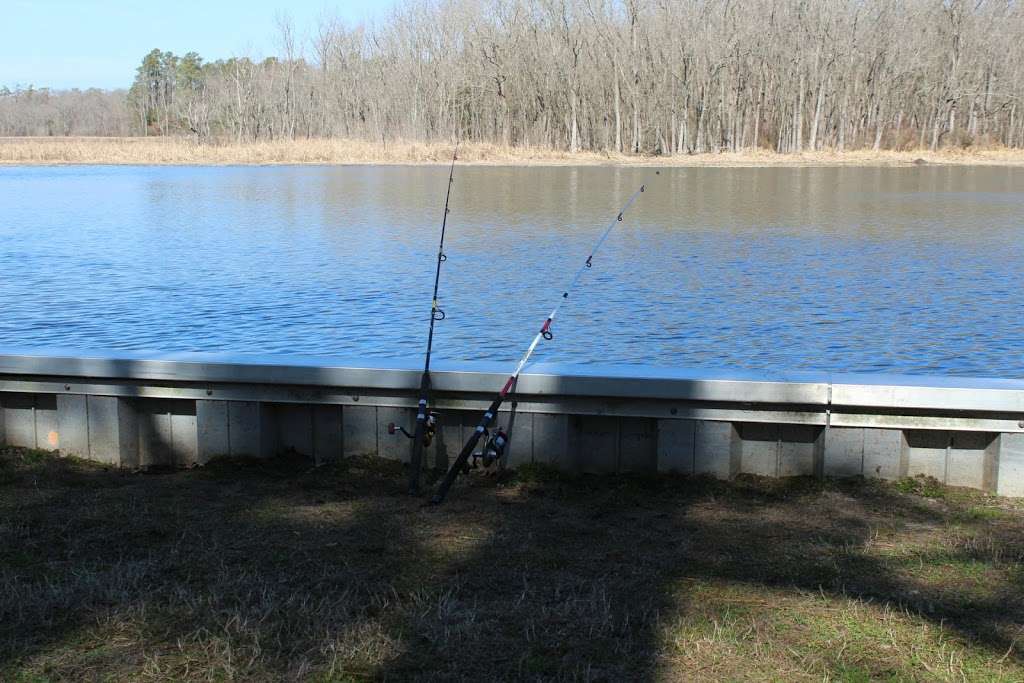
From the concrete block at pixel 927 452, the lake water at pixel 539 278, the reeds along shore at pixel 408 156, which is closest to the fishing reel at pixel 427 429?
the concrete block at pixel 927 452

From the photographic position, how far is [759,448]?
4770mm

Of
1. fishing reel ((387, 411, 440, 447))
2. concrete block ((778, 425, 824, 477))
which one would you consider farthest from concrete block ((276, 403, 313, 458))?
concrete block ((778, 425, 824, 477))

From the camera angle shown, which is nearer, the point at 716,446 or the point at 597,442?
the point at 716,446

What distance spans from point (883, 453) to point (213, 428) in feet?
9.42

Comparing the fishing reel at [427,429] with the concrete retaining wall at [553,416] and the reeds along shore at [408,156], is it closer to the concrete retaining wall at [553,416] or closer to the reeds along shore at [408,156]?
the concrete retaining wall at [553,416]

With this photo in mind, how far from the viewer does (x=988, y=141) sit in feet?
206

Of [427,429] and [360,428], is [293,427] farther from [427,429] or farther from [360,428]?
[427,429]

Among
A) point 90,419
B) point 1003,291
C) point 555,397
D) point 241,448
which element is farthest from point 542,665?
point 1003,291

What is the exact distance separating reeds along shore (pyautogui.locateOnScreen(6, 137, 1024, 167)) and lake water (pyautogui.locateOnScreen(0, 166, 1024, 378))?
71.2 feet

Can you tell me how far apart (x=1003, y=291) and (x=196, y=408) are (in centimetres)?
1146

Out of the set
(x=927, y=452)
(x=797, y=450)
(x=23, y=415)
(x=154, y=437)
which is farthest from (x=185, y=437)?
(x=927, y=452)

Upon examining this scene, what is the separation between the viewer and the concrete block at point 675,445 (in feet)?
15.5

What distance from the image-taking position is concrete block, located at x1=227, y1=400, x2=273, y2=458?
4.99 meters

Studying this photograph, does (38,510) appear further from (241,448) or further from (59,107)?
(59,107)
